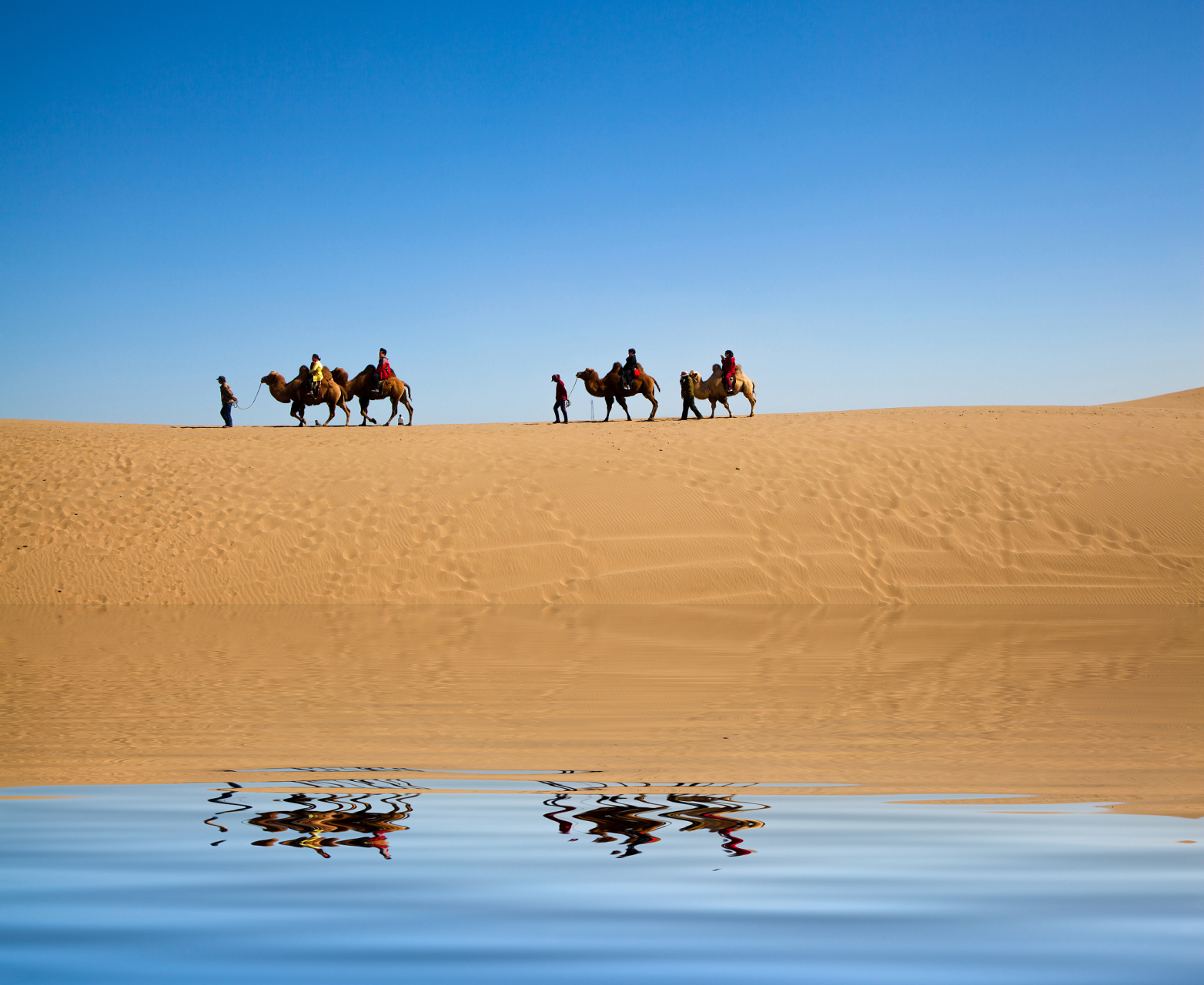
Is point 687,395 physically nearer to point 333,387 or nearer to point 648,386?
point 648,386

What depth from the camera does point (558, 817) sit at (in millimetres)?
3502

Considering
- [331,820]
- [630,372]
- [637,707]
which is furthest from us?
[630,372]

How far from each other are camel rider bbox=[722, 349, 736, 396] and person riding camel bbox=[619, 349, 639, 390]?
2.40 m

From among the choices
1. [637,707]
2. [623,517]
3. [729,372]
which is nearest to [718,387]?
[729,372]

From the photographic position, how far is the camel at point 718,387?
27.2 metres

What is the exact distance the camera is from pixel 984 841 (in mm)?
3168

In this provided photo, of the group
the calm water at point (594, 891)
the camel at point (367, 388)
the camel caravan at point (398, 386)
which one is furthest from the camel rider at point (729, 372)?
the calm water at point (594, 891)

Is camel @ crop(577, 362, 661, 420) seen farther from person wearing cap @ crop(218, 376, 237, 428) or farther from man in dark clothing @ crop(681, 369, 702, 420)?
person wearing cap @ crop(218, 376, 237, 428)

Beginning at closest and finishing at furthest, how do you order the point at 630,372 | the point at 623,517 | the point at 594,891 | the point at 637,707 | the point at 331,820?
the point at 594,891
the point at 331,820
the point at 637,707
the point at 623,517
the point at 630,372

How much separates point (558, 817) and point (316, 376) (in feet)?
79.9

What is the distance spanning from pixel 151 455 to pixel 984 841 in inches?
943

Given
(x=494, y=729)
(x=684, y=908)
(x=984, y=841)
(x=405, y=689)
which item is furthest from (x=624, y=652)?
(x=684, y=908)

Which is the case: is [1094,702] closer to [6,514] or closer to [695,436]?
[695,436]

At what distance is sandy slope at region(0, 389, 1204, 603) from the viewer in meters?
17.7
